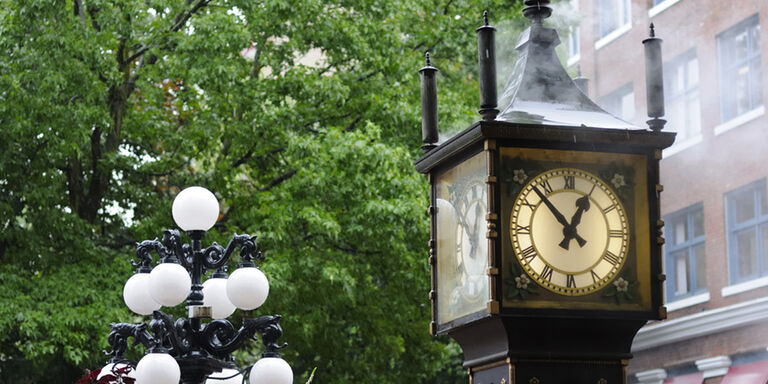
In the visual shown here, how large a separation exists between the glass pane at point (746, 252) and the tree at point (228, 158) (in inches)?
219

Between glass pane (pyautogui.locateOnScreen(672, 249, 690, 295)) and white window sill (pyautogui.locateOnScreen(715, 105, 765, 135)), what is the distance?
8.27ft

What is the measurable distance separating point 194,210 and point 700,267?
15.5 metres

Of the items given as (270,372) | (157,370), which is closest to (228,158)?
(270,372)

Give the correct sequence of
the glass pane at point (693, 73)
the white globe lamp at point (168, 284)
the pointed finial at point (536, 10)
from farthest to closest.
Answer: the glass pane at point (693, 73) → the white globe lamp at point (168, 284) → the pointed finial at point (536, 10)

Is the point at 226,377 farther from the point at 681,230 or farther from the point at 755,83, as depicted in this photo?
the point at 681,230

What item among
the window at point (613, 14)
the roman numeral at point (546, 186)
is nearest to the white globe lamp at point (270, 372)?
the roman numeral at point (546, 186)

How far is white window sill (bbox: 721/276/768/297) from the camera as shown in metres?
19.5

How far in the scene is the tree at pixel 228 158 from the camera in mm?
14375

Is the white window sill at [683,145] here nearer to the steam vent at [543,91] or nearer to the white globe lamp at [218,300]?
the white globe lamp at [218,300]

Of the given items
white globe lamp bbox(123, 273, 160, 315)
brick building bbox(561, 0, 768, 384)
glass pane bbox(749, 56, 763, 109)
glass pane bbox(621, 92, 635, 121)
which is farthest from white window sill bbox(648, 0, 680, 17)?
white globe lamp bbox(123, 273, 160, 315)

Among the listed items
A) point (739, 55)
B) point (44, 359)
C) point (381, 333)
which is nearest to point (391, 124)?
point (381, 333)

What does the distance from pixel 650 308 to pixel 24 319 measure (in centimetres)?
1102

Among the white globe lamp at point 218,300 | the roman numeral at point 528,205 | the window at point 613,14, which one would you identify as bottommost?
the white globe lamp at point 218,300

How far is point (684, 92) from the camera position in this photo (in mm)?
21312
